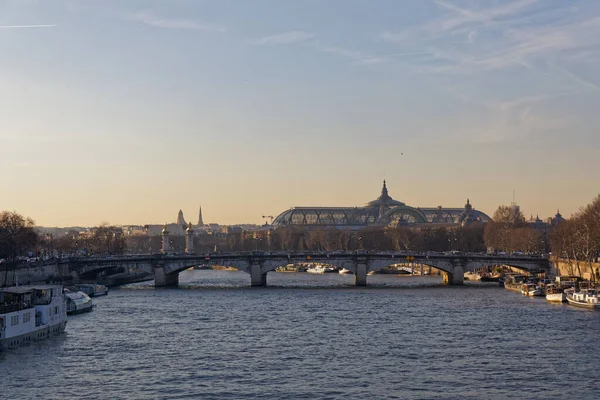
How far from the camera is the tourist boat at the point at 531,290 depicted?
4021 inches

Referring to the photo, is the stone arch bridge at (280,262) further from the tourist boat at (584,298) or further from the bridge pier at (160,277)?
the tourist boat at (584,298)

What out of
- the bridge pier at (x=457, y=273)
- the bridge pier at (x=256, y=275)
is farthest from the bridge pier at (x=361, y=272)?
the bridge pier at (x=256, y=275)

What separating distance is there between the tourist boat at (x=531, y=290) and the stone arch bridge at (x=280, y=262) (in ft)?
48.7

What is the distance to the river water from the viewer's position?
160 ft

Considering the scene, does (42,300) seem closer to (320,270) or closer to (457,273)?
(457,273)

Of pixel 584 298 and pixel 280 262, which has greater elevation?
pixel 280 262

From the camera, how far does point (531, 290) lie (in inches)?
4048

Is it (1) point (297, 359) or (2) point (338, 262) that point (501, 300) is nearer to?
(2) point (338, 262)

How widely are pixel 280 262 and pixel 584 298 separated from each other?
44.5 m

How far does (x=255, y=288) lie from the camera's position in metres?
117

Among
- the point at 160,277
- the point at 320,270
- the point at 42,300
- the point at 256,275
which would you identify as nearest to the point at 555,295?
the point at 256,275

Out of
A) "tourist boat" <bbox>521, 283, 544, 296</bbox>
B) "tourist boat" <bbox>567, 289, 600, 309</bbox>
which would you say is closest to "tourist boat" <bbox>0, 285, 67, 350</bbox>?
"tourist boat" <bbox>567, 289, 600, 309</bbox>

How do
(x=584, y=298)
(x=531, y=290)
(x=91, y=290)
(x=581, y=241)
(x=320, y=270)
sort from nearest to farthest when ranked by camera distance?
(x=584, y=298), (x=531, y=290), (x=91, y=290), (x=581, y=241), (x=320, y=270)

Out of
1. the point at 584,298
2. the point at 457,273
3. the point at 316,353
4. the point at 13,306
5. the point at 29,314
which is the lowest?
the point at 316,353
